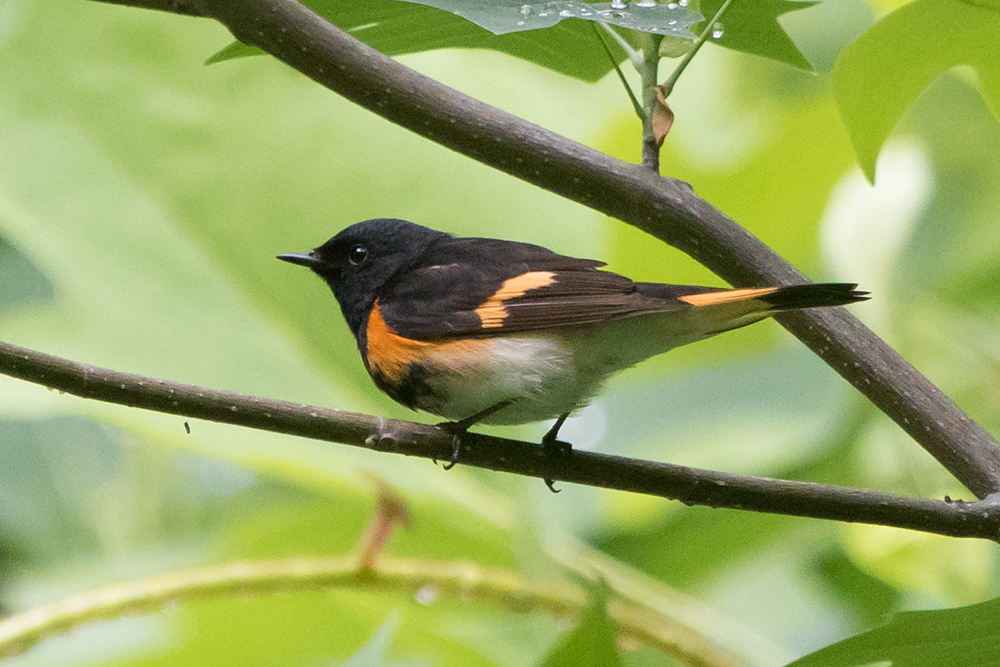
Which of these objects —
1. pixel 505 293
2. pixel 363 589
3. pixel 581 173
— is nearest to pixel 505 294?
pixel 505 293

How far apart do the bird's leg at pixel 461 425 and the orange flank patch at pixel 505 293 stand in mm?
114

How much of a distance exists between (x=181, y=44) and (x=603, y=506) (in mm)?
1138

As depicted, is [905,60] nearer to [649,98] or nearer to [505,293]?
[649,98]

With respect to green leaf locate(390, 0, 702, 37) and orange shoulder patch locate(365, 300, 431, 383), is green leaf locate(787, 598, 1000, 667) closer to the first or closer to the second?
green leaf locate(390, 0, 702, 37)

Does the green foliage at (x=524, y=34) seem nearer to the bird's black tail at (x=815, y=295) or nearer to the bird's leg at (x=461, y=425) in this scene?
the bird's black tail at (x=815, y=295)

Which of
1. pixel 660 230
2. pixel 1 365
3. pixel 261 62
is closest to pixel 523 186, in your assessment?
pixel 261 62

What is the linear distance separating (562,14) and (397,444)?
18.2 inches

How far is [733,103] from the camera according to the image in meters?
2.20

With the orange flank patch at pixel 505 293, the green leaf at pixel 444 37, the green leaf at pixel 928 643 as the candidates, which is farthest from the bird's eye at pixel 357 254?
the green leaf at pixel 928 643

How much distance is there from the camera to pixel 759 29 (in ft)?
4.05

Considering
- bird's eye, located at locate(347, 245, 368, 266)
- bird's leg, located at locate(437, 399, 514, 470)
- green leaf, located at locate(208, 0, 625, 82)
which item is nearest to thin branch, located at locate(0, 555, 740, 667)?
bird's leg, located at locate(437, 399, 514, 470)

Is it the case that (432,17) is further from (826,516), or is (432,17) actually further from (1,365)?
(826,516)

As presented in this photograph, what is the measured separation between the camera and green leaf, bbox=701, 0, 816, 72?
1.21 meters

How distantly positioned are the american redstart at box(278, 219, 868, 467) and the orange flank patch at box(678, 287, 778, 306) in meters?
0.01
